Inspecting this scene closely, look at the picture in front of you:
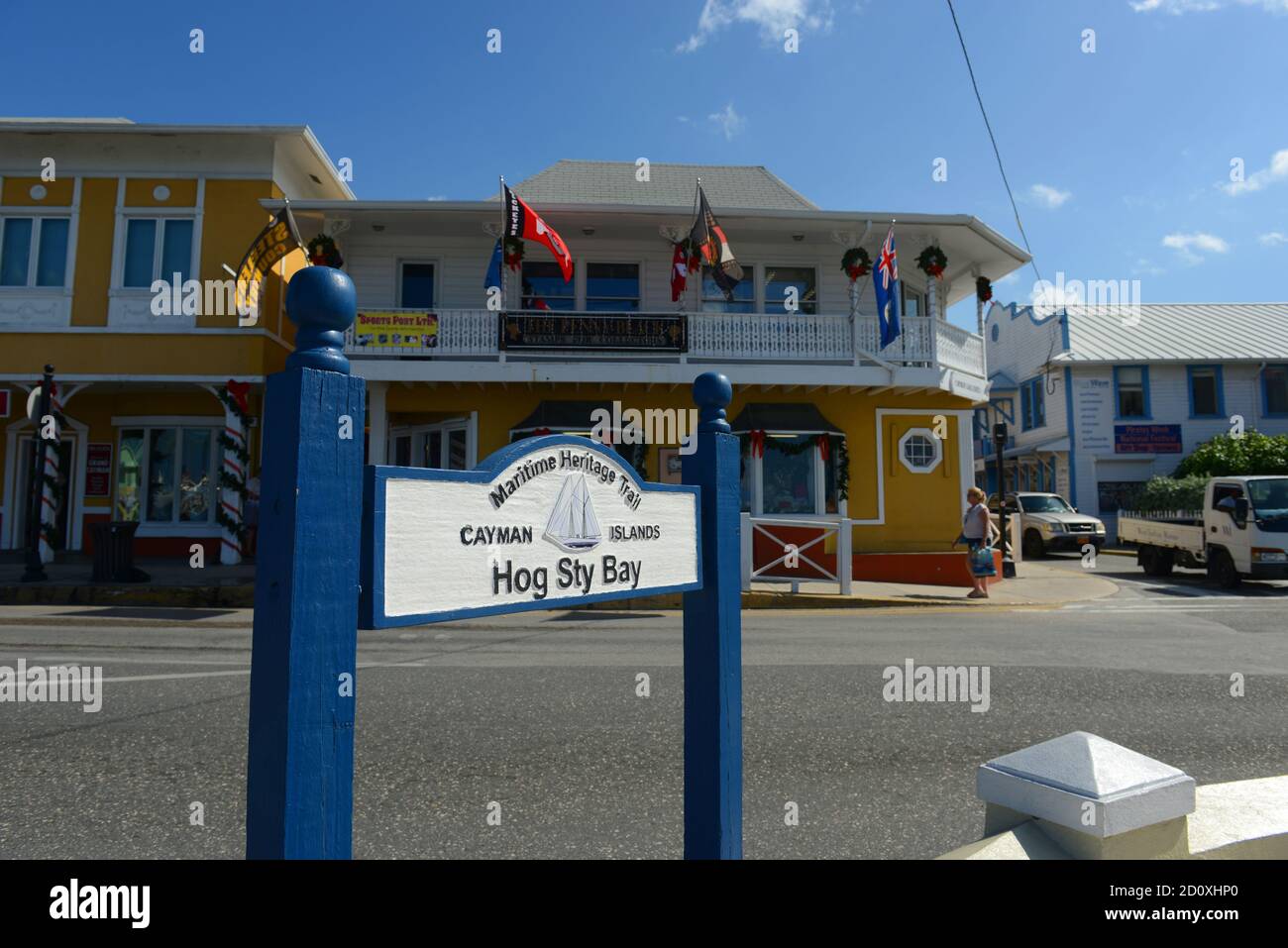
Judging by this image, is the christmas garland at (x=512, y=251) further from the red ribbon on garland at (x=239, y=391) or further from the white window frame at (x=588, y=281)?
the red ribbon on garland at (x=239, y=391)

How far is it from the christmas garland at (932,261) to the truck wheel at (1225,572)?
749cm

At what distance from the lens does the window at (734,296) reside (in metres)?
17.1

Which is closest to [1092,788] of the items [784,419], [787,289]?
[784,419]

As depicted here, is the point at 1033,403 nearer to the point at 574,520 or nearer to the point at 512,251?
the point at 512,251

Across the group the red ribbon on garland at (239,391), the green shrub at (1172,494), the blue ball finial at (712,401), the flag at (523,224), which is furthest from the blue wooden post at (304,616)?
the green shrub at (1172,494)

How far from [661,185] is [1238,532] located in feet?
46.3

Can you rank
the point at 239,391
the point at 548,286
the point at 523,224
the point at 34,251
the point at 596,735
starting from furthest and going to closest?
the point at 548,286
the point at 34,251
the point at 239,391
the point at 523,224
the point at 596,735

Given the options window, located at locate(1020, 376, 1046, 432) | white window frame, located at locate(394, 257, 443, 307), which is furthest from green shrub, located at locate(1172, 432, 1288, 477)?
white window frame, located at locate(394, 257, 443, 307)

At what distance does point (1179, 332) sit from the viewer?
97.3 feet

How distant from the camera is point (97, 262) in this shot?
16.1 metres

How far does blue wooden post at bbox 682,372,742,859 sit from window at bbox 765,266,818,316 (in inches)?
598

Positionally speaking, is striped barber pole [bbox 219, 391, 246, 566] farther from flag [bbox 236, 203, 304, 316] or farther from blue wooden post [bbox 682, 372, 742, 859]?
blue wooden post [bbox 682, 372, 742, 859]
